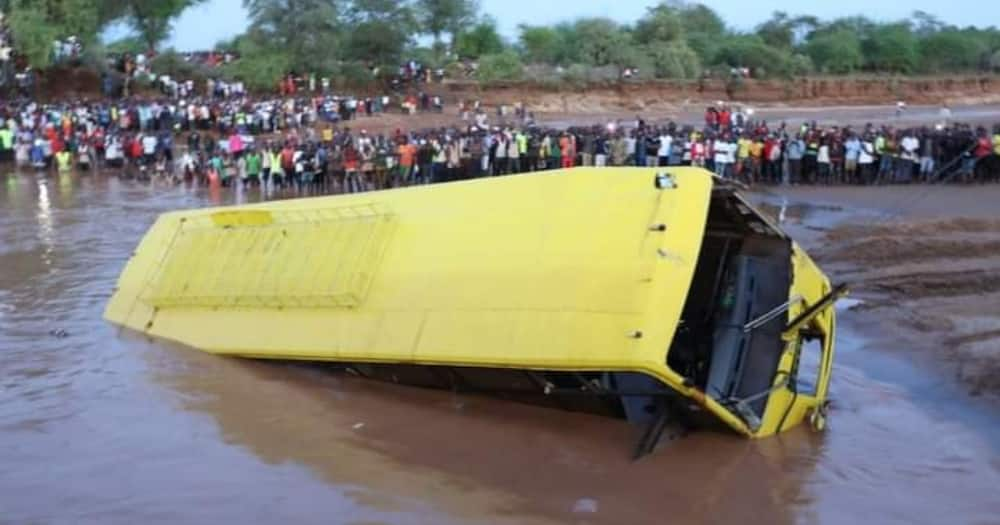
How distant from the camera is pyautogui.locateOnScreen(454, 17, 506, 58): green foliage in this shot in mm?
58062

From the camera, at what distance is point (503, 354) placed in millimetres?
9062

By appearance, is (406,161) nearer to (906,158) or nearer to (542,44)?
(906,158)

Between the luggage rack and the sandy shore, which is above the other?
the luggage rack

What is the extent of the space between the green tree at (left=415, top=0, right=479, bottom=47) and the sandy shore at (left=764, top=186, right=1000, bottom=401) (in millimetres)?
29853

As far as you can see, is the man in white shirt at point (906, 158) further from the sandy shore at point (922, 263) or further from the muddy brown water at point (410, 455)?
the muddy brown water at point (410, 455)

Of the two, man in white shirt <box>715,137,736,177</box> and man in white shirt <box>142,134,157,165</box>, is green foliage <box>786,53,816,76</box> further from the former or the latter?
man in white shirt <box>142,134,157,165</box>

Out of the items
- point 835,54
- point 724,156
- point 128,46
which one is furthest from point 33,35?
point 835,54

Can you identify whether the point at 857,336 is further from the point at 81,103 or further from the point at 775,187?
the point at 81,103

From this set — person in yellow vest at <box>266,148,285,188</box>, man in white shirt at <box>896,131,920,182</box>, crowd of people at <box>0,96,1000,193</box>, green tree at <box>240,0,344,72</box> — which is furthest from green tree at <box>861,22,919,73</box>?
person in yellow vest at <box>266,148,285,188</box>

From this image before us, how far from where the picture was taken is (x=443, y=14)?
51.5 meters

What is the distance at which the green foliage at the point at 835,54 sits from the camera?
2242 inches

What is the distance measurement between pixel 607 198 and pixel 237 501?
3549 millimetres

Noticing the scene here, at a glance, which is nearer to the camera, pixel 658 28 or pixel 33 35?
pixel 33 35

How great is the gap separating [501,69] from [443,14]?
4859 millimetres
